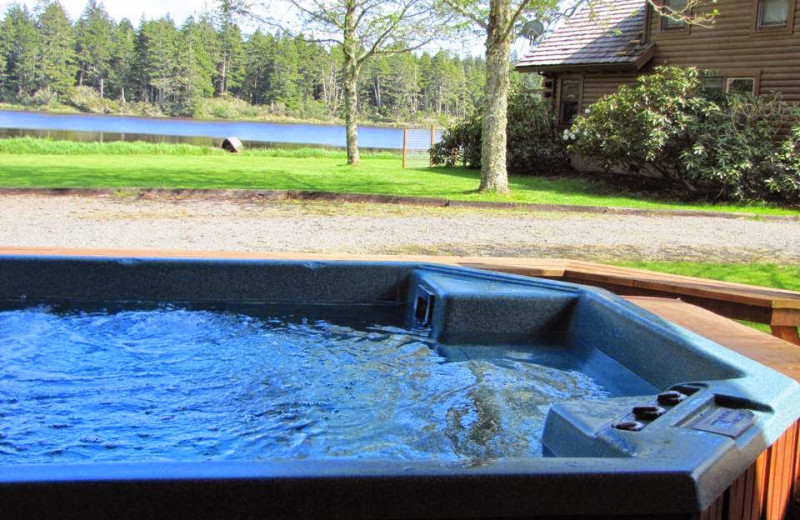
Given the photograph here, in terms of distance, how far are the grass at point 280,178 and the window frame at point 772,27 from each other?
14.5 ft

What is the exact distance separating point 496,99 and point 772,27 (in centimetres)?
697

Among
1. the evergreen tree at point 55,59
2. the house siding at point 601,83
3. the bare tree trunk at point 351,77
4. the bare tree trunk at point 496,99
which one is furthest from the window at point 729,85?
the evergreen tree at point 55,59

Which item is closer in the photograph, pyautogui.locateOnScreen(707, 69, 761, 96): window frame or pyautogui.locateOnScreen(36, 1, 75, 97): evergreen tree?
pyautogui.locateOnScreen(707, 69, 761, 96): window frame

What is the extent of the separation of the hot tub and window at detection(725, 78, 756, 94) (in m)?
14.4

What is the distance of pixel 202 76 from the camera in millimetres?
84312

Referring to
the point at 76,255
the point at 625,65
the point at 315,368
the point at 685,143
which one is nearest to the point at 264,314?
the point at 315,368

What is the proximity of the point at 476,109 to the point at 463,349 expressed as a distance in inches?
736

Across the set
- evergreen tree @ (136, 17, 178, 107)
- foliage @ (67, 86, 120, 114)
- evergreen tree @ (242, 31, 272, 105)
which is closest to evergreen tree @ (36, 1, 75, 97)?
foliage @ (67, 86, 120, 114)

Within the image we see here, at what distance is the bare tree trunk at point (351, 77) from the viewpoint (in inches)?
824

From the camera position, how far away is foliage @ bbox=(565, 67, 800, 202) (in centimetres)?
1455

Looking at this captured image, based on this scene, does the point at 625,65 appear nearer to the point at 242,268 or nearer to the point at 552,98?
the point at 552,98

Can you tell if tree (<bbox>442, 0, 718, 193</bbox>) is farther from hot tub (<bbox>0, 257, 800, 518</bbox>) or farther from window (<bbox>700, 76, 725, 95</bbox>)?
hot tub (<bbox>0, 257, 800, 518</bbox>)

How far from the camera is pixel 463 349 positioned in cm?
445

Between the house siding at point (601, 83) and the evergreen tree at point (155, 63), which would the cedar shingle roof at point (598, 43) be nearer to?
the house siding at point (601, 83)
